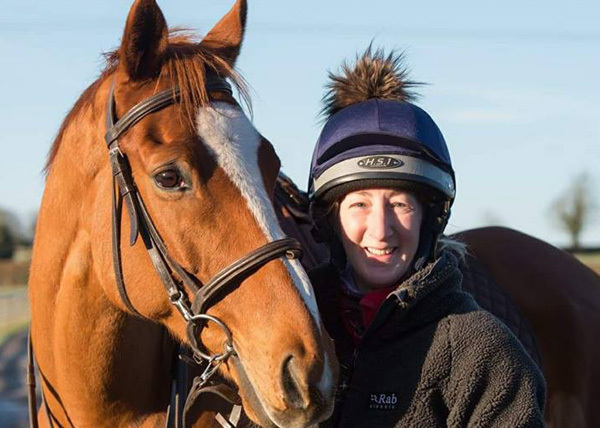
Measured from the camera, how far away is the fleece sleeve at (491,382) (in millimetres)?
2574

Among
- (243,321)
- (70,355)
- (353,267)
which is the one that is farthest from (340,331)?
(70,355)

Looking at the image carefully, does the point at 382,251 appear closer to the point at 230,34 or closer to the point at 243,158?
the point at 243,158

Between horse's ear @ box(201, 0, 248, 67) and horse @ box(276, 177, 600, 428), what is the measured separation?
42.2 inches

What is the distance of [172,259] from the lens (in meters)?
2.94

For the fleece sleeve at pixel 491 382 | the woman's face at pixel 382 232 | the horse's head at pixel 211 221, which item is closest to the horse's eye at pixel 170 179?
the horse's head at pixel 211 221

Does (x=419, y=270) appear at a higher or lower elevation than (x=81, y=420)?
higher

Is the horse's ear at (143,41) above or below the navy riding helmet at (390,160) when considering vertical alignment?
above

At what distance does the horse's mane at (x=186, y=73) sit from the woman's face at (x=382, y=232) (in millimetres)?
588

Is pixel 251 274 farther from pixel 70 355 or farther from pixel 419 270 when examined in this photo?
pixel 70 355

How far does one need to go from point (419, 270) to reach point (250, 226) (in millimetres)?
576

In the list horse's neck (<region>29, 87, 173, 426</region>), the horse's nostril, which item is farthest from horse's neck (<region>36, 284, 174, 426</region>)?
the horse's nostril

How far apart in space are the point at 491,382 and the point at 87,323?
4.82 feet

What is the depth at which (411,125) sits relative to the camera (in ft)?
10.1

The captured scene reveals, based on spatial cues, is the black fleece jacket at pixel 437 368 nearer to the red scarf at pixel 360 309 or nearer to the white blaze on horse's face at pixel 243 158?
the red scarf at pixel 360 309
